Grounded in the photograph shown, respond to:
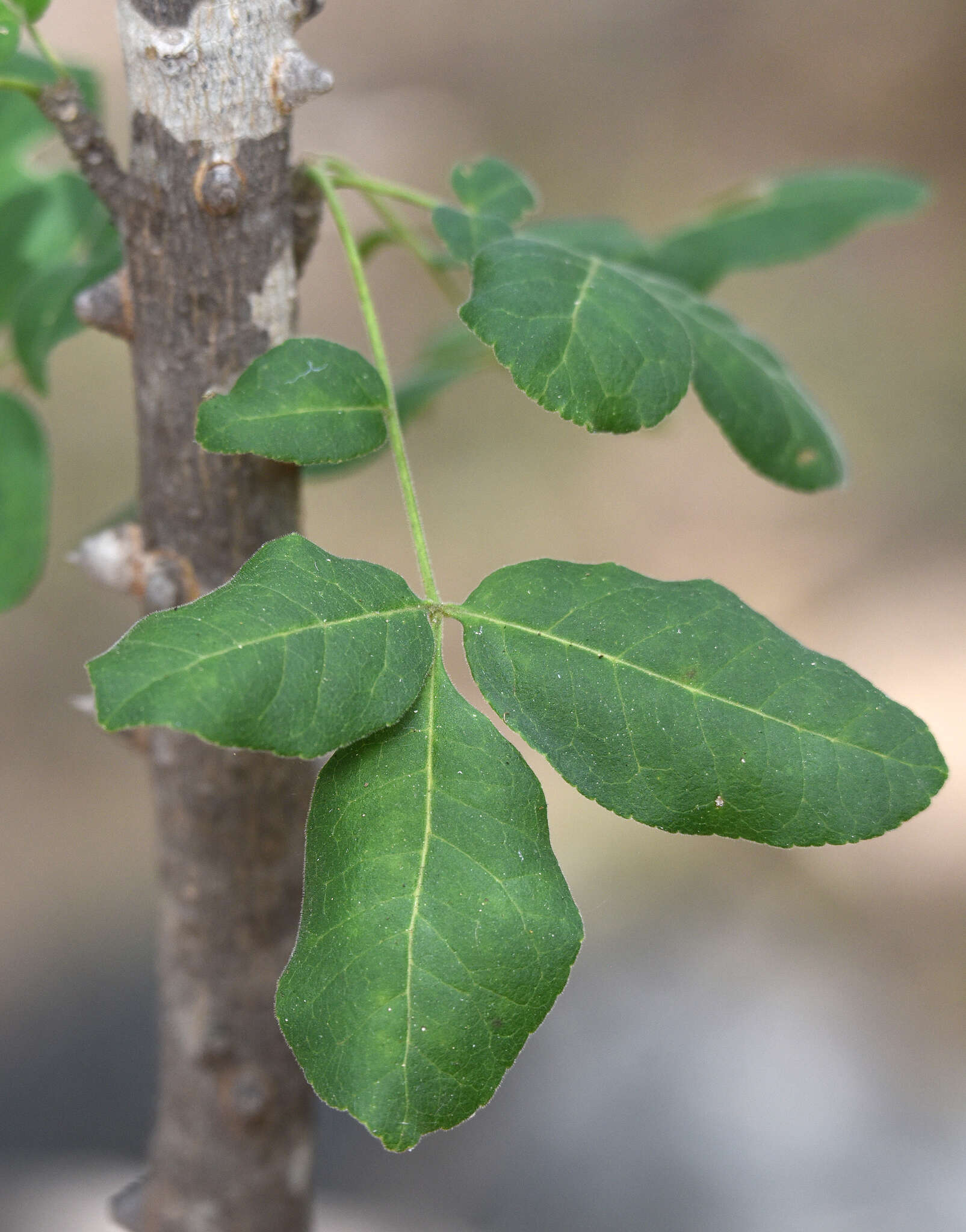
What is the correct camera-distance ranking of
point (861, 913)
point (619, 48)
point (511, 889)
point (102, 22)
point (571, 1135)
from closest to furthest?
point (511, 889) < point (571, 1135) < point (861, 913) < point (102, 22) < point (619, 48)

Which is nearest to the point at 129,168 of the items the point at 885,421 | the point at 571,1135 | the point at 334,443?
the point at 334,443

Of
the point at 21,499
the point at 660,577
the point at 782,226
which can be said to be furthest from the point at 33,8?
the point at 660,577

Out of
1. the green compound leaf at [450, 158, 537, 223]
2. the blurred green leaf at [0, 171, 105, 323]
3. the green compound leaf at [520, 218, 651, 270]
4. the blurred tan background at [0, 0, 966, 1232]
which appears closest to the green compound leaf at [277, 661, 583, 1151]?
the green compound leaf at [450, 158, 537, 223]

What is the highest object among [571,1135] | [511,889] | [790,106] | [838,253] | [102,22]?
[511,889]

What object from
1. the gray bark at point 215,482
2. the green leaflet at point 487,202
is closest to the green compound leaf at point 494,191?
the green leaflet at point 487,202

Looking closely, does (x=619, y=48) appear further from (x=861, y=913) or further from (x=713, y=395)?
(x=713, y=395)

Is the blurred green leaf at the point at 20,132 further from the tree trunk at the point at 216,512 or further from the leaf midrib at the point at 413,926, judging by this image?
the leaf midrib at the point at 413,926

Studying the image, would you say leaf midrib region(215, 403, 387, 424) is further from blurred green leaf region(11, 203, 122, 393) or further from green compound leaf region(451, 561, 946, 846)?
blurred green leaf region(11, 203, 122, 393)
